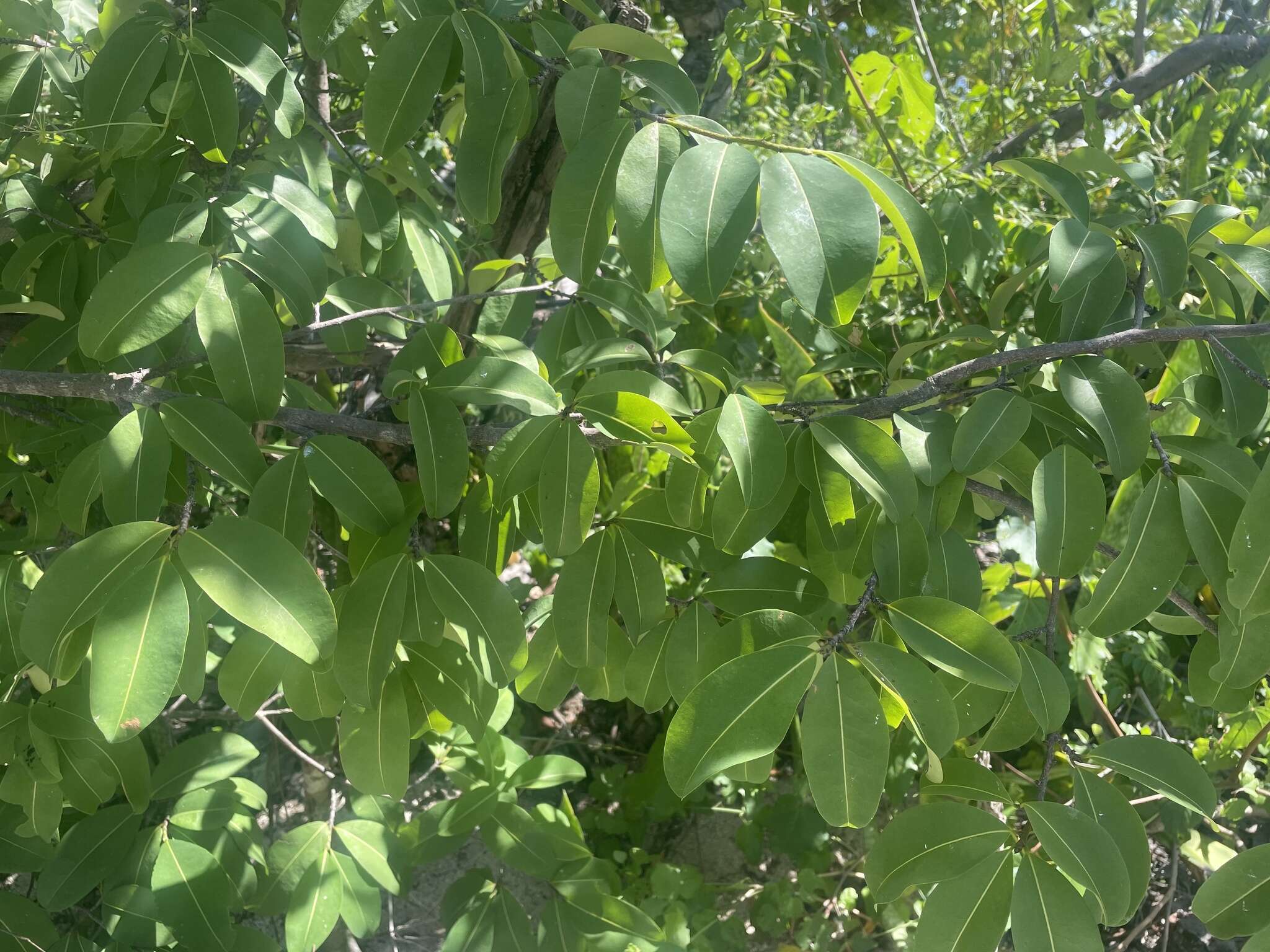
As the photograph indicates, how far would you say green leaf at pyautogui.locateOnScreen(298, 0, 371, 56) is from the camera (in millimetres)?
740

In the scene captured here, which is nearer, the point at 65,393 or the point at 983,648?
the point at 983,648

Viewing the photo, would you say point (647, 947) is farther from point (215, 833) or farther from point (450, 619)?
point (450, 619)

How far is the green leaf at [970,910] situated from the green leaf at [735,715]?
18 cm

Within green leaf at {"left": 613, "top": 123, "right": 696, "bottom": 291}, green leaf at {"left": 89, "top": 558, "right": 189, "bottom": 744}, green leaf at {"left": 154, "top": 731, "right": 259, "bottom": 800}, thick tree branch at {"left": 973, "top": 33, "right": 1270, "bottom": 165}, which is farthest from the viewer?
thick tree branch at {"left": 973, "top": 33, "right": 1270, "bottom": 165}

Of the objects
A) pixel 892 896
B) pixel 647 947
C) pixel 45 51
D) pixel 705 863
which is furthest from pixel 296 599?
pixel 705 863

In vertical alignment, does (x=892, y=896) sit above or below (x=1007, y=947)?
above

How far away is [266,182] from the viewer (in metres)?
0.88

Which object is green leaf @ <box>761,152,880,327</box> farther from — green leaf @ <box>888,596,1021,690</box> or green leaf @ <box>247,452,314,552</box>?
green leaf @ <box>247,452,314,552</box>

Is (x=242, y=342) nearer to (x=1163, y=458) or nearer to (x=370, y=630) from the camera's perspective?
(x=370, y=630)

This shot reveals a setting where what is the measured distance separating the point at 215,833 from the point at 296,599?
2.70 ft

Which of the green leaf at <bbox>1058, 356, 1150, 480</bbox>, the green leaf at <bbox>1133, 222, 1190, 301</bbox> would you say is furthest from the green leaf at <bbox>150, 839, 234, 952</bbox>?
the green leaf at <bbox>1133, 222, 1190, 301</bbox>

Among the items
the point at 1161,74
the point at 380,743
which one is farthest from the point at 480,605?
the point at 1161,74

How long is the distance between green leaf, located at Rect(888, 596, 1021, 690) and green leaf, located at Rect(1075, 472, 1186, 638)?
0.27 ft

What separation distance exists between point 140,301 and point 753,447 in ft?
1.48
